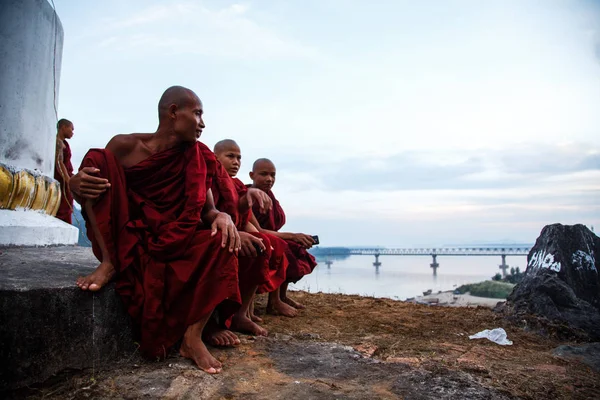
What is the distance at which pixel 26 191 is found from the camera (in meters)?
4.15

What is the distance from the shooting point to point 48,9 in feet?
15.7

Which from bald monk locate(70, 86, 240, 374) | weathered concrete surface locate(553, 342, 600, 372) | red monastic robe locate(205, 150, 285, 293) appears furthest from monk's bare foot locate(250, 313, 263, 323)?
weathered concrete surface locate(553, 342, 600, 372)

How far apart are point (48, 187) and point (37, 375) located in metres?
3.04

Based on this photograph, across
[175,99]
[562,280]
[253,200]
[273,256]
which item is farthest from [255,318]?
[562,280]

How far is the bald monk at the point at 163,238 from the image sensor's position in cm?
235

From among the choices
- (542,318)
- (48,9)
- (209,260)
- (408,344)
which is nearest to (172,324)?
(209,260)

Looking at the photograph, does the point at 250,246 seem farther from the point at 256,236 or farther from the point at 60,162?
the point at 60,162

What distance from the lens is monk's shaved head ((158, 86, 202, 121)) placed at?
8.59 ft

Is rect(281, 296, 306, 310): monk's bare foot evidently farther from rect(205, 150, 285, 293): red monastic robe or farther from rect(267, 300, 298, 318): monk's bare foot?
rect(205, 150, 285, 293): red monastic robe

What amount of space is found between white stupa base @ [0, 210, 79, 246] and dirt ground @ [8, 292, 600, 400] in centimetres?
221

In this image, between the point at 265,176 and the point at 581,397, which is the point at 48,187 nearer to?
the point at 265,176

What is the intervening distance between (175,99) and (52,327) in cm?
144

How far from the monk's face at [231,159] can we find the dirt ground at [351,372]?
1439 mm

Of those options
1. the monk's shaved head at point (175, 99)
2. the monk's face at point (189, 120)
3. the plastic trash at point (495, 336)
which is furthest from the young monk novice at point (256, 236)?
the plastic trash at point (495, 336)
